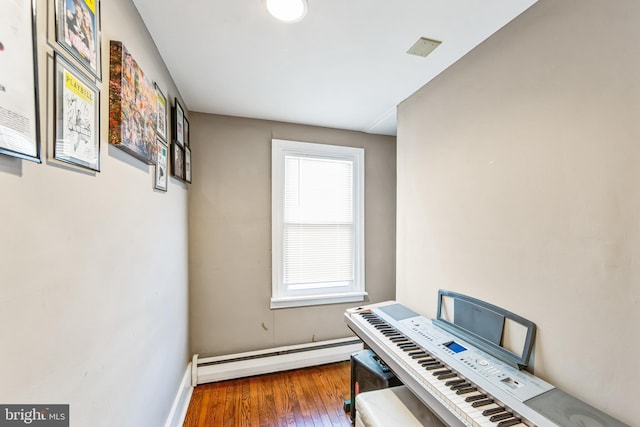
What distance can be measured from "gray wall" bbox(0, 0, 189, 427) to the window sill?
1.05 meters

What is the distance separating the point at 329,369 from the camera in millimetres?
2367

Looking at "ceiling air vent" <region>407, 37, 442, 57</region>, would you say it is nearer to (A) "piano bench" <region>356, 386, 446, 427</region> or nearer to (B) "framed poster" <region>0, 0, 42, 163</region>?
(B) "framed poster" <region>0, 0, 42, 163</region>

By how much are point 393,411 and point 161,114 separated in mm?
1945

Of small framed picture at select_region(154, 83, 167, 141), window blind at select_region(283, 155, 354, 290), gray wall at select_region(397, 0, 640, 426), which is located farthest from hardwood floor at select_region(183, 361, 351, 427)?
small framed picture at select_region(154, 83, 167, 141)

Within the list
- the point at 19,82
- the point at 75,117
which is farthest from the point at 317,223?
the point at 19,82

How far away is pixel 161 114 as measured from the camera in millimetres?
1402

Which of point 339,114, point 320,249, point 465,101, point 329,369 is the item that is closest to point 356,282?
point 320,249

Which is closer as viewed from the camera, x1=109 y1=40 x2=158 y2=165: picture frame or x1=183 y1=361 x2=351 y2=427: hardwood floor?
x1=109 y1=40 x2=158 y2=165: picture frame

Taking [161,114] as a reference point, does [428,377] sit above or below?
below

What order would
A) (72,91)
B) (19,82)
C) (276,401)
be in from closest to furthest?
(19,82) → (72,91) → (276,401)

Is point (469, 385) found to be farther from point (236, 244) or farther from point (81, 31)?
point (236, 244)

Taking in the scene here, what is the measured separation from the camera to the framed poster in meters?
0.47

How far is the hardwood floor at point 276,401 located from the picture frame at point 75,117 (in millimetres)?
1900

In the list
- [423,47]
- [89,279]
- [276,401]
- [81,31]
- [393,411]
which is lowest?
[276,401]
